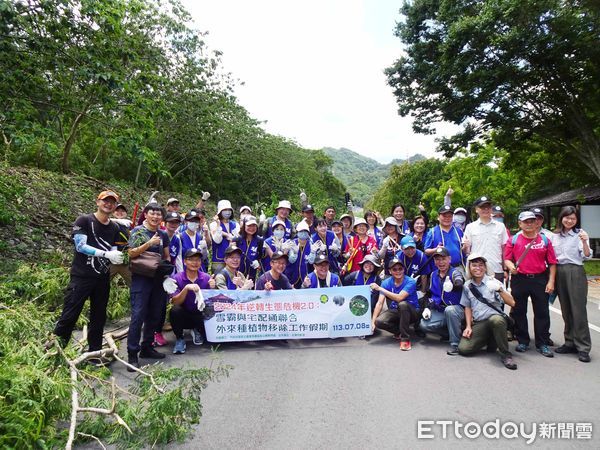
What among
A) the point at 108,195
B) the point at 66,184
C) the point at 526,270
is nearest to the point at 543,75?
the point at 526,270

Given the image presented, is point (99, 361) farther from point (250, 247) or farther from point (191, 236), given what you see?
point (250, 247)

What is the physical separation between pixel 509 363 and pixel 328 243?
146 inches

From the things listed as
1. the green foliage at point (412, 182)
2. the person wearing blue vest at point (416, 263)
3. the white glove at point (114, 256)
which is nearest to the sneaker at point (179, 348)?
the white glove at point (114, 256)

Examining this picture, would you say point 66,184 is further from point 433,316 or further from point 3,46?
point 433,316

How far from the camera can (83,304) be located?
4766mm

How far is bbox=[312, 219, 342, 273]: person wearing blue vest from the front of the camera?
7422 mm

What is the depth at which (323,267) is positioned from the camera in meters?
6.27

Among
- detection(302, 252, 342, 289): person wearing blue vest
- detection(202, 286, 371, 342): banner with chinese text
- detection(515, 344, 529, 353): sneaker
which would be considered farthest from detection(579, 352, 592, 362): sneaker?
detection(302, 252, 342, 289): person wearing blue vest

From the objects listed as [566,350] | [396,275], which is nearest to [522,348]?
[566,350]

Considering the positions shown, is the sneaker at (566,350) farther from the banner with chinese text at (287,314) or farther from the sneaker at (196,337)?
the sneaker at (196,337)

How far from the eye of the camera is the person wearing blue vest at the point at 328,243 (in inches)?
292

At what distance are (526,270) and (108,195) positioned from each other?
532 cm

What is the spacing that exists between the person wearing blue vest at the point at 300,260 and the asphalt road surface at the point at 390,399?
1.53m

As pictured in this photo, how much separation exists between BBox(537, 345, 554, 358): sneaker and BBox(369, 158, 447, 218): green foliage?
141 feet
